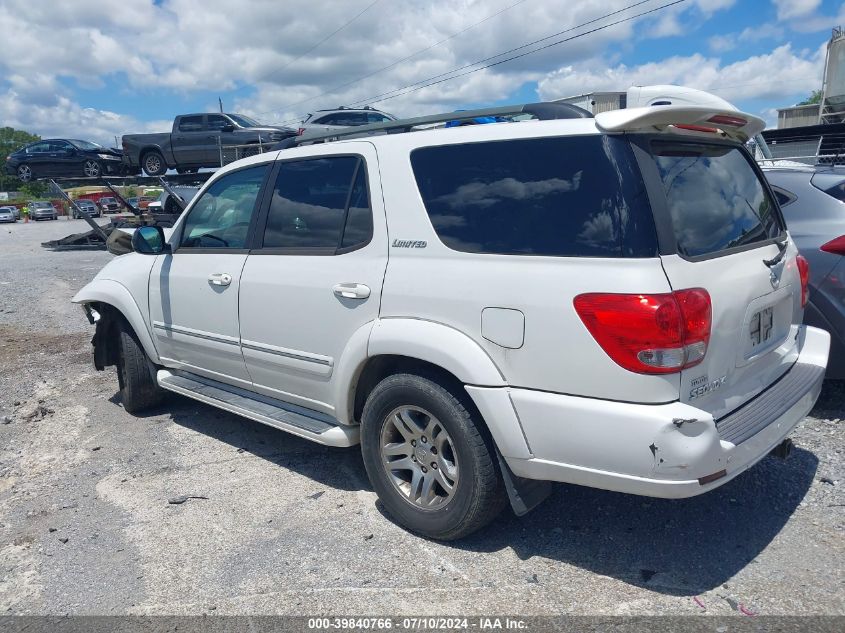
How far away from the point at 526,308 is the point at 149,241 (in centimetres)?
313

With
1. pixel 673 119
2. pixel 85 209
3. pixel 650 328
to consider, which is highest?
pixel 673 119

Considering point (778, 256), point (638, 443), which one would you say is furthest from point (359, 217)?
point (778, 256)

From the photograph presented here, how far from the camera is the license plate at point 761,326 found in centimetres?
300

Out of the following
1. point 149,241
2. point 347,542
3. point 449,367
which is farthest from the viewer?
point 149,241

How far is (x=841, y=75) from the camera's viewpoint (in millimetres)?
20219

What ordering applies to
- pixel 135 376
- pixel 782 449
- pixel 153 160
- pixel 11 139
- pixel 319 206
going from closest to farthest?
pixel 782 449
pixel 319 206
pixel 135 376
pixel 153 160
pixel 11 139

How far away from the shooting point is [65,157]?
17.3m

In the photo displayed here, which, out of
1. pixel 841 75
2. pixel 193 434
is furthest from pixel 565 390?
pixel 841 75

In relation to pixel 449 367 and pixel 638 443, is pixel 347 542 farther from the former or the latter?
pixel 638 443

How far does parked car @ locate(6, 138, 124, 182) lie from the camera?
1569 centimetres

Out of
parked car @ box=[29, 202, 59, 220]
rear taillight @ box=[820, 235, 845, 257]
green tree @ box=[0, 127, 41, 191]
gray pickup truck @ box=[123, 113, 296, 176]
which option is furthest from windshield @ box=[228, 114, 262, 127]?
green tree @ box=[0, 127, 41, 191]

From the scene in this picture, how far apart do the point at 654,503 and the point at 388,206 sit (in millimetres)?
2164

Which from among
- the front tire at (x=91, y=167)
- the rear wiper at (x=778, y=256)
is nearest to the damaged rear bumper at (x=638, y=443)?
the rear wiper at (x=778, y=256)

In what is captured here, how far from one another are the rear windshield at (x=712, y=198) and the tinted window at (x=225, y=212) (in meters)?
2.54
